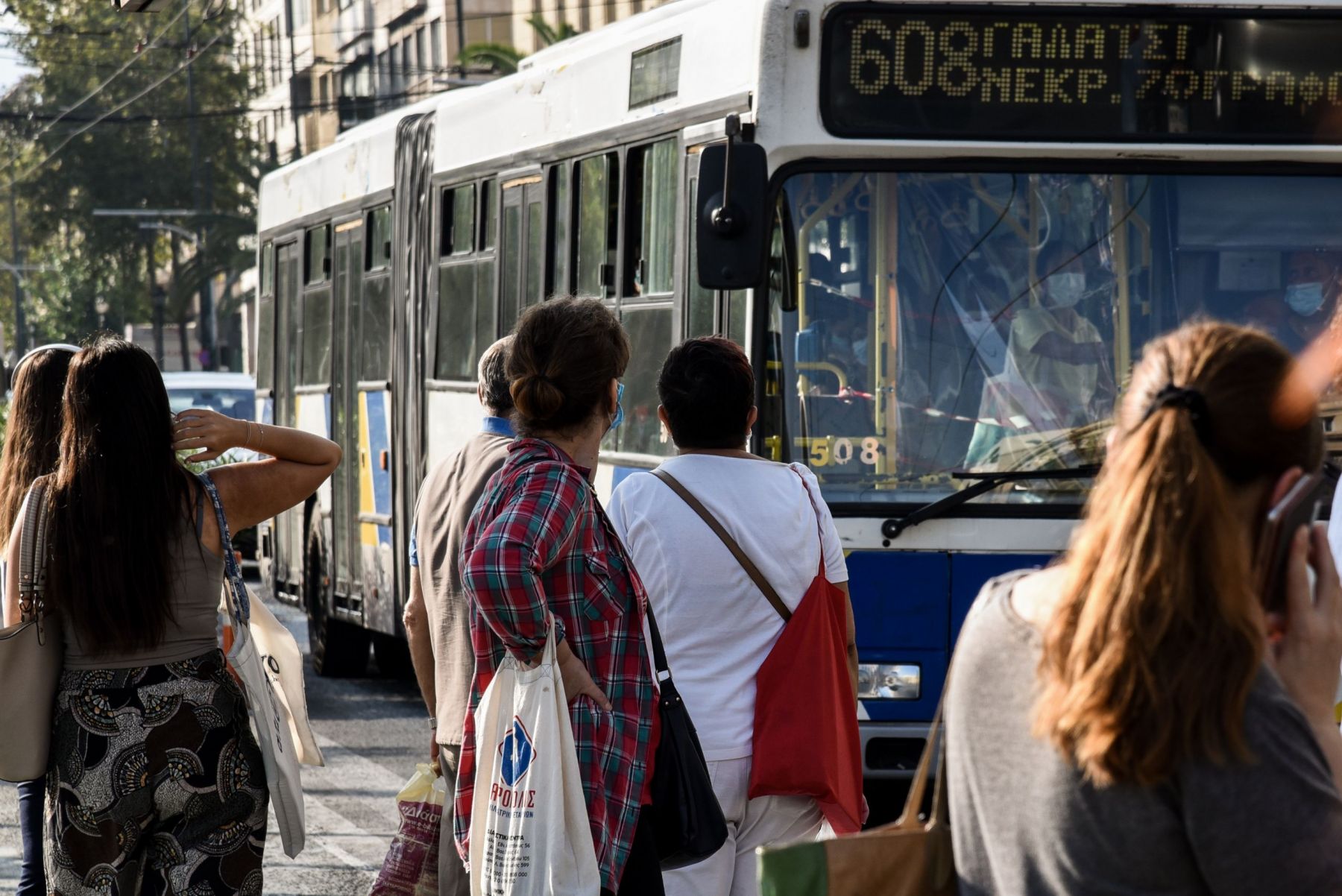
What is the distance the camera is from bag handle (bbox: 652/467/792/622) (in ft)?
14.4

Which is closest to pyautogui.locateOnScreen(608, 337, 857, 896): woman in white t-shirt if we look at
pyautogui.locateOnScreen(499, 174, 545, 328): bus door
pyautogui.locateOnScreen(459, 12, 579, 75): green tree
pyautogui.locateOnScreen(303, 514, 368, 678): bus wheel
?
pyautogui.locateOnScreen(499, 174, 545, 328): bus door

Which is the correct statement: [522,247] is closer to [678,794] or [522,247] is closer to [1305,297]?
[1305,297]

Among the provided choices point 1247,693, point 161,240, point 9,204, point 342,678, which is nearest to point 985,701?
point 1247,693

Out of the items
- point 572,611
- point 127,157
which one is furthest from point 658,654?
point 127,157

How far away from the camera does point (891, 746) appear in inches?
244

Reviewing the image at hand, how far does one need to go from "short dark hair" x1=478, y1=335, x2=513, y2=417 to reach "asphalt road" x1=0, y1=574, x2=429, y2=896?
9.75 ft

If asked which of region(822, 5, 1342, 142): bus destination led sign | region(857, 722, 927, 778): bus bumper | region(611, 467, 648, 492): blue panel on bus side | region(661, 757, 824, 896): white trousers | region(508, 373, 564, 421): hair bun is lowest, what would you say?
region(857, 722, 927, 778): bus bumper

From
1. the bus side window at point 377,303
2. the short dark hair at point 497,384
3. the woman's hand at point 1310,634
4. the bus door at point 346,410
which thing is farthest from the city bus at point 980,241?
the bus door at point 346,410

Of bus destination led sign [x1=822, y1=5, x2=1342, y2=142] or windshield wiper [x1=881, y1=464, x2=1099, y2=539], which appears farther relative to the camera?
bus destination led sign [x1=822, y1=5, x2=1342, y2=142]

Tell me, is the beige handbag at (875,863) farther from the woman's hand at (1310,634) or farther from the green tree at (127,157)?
the green tree at (127,157)

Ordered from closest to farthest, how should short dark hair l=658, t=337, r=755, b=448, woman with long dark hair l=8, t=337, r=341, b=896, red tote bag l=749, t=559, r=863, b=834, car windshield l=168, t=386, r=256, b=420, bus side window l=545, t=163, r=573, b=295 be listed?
1. woman with long dark hair l=8, t=337, r=341, b=896
2. red tote bag l=749, t=559, r=863, b=834
3. short dark hair l=658, t=337, r=755, b=448
4. bus side window l=545, t=163, r=573, b=295
5. car windshield l=168, t=386, r=256, b=420

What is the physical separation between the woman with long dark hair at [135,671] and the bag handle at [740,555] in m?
1.02

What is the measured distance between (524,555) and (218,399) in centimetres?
1968

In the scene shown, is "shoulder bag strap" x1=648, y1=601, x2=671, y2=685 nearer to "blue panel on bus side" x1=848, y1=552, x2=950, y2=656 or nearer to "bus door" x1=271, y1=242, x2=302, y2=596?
"blue panel on bus side" x1=848, y1=552, x2=950, y2=656
